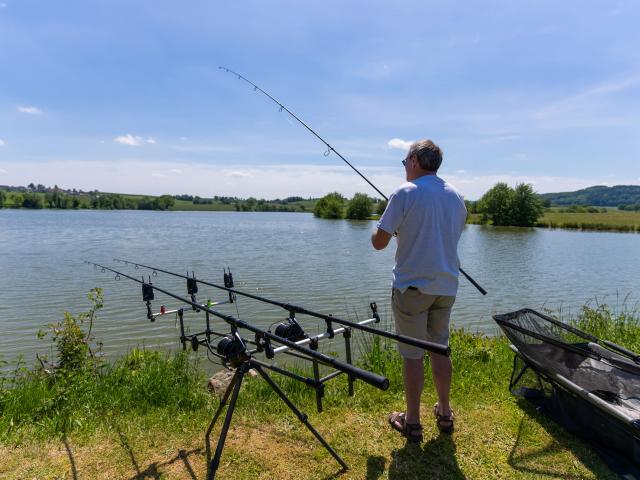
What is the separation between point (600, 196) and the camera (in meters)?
174

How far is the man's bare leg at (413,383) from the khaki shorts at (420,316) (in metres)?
0.06

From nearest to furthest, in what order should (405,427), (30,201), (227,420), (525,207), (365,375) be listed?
(365,375) → (227,420) → (405,427) → (525,207) → (30,201)

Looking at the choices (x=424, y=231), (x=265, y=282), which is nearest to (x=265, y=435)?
(x=424, y=231)

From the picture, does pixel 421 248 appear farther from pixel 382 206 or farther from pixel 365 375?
pixel 382 206

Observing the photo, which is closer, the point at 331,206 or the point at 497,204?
the point at 497,204

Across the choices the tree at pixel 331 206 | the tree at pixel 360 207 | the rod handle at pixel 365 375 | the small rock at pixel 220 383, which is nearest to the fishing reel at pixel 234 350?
the rod handle at pixel 365 375

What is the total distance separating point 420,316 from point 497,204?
65146 mm

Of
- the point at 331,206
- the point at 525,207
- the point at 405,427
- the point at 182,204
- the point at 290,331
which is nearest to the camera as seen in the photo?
the point at 290,331

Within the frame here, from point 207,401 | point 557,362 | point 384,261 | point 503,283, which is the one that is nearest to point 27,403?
point 207,401

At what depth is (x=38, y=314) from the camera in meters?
9.98

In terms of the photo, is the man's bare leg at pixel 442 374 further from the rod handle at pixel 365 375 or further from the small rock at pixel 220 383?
the small rock at pixel 220 383

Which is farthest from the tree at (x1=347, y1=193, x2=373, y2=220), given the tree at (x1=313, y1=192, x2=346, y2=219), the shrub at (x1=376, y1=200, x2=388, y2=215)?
the shrub at (x1=376, y1=200, x2=388, y2=215)

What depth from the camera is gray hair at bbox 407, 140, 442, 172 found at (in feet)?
9.73

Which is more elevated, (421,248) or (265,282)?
(421,248)
